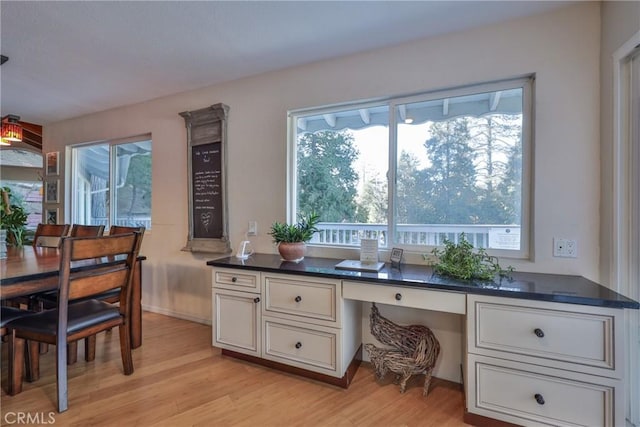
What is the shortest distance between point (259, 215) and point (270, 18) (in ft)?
5.16

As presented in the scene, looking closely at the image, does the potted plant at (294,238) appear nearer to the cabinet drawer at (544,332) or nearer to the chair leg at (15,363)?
the cabinet drawer at (544,332)

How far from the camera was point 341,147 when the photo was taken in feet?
8.65

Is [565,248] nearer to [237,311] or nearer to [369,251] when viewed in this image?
[369,251]

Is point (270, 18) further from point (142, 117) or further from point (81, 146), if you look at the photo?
point (81, 146)

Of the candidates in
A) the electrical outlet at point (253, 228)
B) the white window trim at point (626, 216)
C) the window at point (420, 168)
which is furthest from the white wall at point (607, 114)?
the electrical outlet at point (253, 228)

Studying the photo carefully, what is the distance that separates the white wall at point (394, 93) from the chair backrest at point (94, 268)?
3.48ft

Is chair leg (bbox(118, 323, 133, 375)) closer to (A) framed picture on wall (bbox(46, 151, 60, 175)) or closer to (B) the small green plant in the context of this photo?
(B) the small green plant

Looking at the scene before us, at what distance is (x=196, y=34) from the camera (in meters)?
2.20

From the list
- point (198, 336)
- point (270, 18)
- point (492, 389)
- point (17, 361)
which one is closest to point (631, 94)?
point (492, 389)

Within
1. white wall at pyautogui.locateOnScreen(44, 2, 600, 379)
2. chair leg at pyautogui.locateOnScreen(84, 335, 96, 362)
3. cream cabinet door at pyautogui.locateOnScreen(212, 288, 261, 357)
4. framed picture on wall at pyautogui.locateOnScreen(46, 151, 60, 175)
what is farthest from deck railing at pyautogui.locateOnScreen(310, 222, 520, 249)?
framed picture on wall at pyautogui.locateOnScreen(46, 151, 60, 175)

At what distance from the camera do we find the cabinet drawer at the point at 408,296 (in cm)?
166

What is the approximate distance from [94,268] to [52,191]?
3.41 m

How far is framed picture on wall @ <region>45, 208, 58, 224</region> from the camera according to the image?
432 cm

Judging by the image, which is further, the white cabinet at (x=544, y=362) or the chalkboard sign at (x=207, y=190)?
the chalkboard sign at (x=207, y=190)
